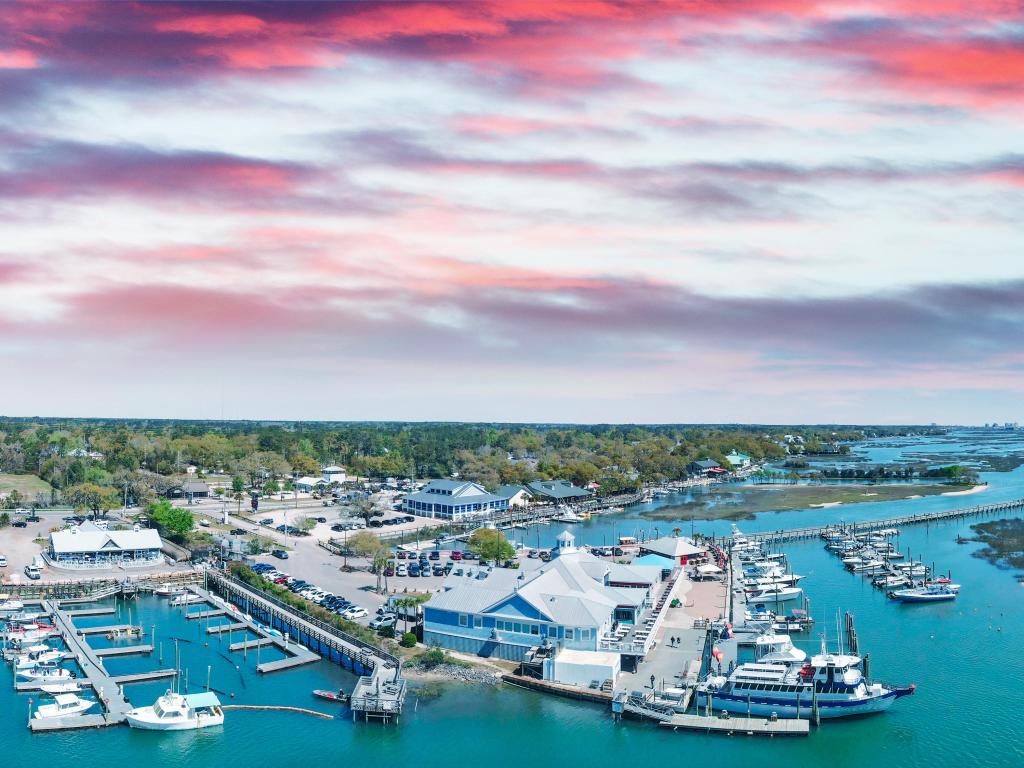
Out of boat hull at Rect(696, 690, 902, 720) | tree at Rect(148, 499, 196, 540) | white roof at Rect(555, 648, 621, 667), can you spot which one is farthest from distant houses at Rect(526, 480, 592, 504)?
boat hull at Rect(696, 690, 902, 720)

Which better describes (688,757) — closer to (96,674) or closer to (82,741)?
(82,741)

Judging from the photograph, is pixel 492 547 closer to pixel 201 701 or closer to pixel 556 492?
pixel 201 701

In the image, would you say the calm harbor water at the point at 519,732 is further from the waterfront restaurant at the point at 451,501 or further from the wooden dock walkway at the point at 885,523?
the waterfront restaurant at the point at 451,501

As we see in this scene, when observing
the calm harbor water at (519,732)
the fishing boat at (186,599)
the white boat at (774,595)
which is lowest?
the calm harbor water at (519,732)

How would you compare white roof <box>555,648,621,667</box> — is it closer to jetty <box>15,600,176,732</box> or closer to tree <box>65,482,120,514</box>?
jetty <box>15,600,176,732</box>

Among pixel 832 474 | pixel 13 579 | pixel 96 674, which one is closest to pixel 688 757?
pixel 96 674

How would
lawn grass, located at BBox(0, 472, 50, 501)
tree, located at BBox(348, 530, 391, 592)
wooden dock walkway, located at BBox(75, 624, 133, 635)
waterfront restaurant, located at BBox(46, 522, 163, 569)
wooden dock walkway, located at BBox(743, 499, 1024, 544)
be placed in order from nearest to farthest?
wooden dock walkway, located at BBox(75, 624, 133, 635)
tree, located at BBox(348, 530, 391, 592)
waterfront restaurant, located at BBox(46, 522, 163, 569)
wooden dock walkway, located at BBox(743, 499, 1024, 544)
lawn grass, located at BBox(0, 472, 50, 501)

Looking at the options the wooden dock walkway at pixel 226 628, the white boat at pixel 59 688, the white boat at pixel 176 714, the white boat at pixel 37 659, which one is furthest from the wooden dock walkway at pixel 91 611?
the white boat at pixel 176 714
